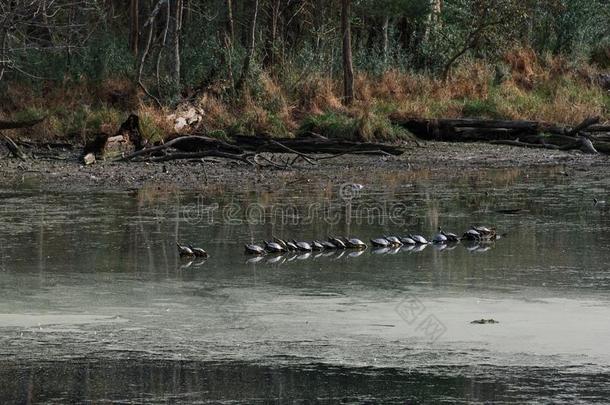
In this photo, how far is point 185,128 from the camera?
24047 mm

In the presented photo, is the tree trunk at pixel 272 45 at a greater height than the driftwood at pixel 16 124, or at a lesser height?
greater

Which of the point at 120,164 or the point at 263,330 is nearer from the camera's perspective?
the point at 263,330

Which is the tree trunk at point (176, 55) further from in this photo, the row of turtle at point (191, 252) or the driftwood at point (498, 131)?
the row of turtle at point (191, 252)

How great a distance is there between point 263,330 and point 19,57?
20782 millimetres

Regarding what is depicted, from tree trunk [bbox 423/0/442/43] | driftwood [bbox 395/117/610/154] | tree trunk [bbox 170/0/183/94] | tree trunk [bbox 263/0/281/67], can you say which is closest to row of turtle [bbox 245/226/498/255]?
driftwood [bbox 395/117/610/154]

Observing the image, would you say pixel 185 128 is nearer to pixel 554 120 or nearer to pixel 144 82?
pixel 144 82

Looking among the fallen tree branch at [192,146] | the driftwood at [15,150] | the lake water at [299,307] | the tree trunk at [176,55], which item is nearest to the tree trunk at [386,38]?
the tree trunk at [176,55]

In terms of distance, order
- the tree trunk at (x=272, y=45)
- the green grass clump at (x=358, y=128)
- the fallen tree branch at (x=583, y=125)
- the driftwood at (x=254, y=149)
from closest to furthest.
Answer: the driftwood at (x=254, y=149), the fallen tree branch at (x=583, y=125), the green grass clump at (x=358, y=128), the tree trunk at (x=272, y=45)

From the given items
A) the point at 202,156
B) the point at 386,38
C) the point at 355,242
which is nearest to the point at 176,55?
the point at 386,38

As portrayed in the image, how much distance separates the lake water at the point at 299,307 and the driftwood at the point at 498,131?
869cm

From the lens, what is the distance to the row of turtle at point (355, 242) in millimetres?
12078

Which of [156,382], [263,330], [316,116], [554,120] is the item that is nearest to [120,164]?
[316,116]

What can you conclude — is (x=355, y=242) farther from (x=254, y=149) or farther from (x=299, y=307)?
(x=254, y=149)

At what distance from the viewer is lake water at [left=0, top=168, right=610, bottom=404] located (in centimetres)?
709
